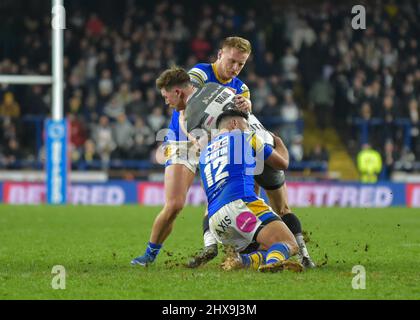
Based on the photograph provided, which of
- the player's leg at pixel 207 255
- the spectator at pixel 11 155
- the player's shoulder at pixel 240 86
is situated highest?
the player's shoulder at pixel 240 86

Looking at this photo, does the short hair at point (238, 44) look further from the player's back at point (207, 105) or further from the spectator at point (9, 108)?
the spectator at point (9, 108)

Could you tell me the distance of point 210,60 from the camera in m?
24.2

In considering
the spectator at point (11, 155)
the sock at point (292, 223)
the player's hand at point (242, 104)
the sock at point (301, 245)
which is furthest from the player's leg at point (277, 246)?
the spectator at point (11, 155)

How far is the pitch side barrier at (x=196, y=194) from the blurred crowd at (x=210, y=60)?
86 cm

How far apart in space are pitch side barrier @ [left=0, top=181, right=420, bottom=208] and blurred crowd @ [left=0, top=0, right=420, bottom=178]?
33.7 inches

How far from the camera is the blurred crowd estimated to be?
22500mm

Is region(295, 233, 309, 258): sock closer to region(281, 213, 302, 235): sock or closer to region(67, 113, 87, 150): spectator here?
region(281, 213, 302, 235): sock

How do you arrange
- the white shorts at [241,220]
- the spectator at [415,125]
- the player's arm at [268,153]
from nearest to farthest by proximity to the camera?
1. the white shorts at [241,220]
2. the player's arm at [268,153]
3. the spectator at [415,125]

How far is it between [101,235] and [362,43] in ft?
48.5

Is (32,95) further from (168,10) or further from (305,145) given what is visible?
(305,145)

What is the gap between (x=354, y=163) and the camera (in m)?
23.9

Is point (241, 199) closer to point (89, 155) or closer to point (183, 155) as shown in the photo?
point (183, 155)

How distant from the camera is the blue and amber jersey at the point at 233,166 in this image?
7773 mm

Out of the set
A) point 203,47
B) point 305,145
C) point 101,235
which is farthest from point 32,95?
point 101,235
